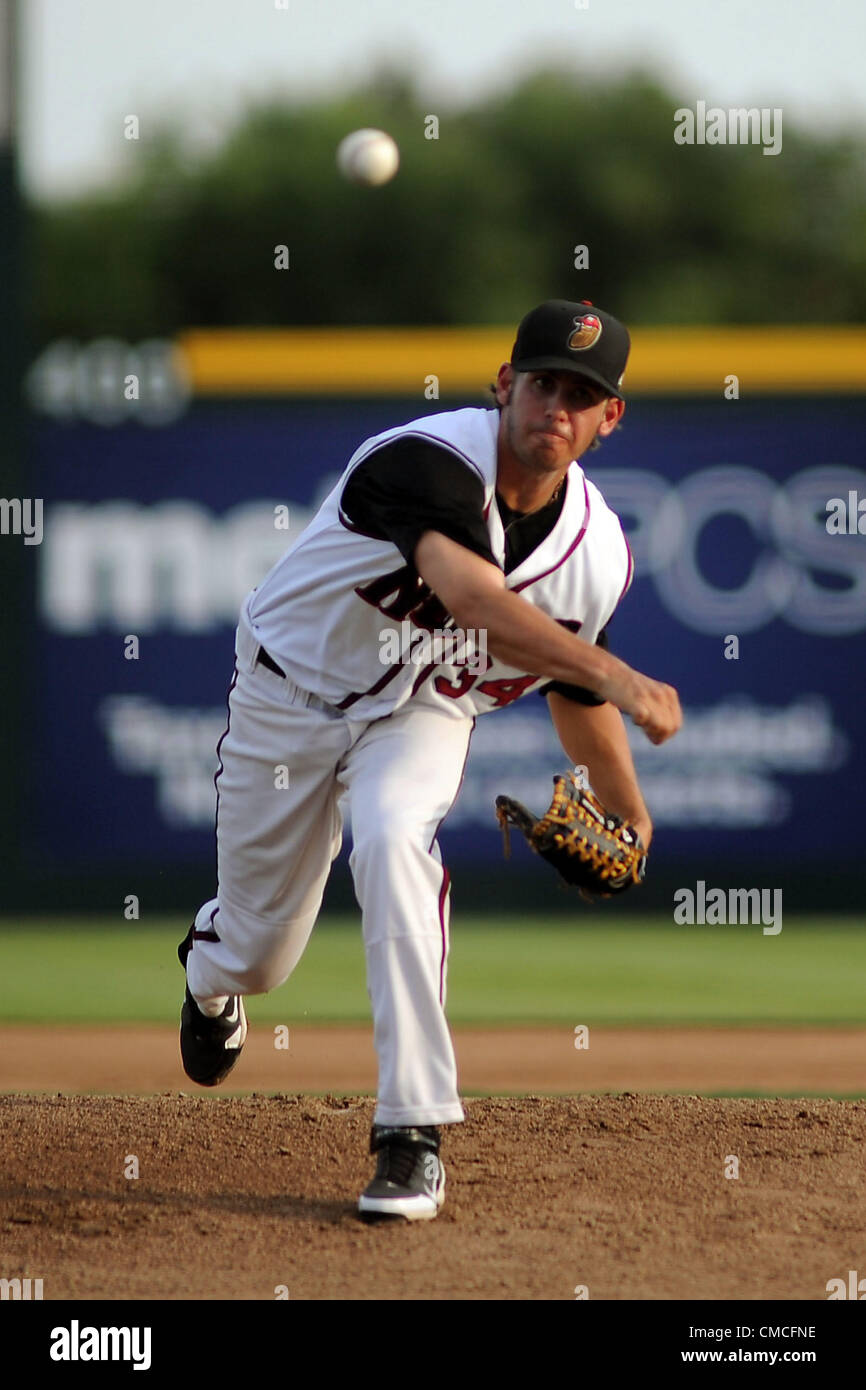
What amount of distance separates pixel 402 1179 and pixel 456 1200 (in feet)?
0.74

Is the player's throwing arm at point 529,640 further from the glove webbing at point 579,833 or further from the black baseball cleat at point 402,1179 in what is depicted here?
the black baseball cleat at point 402,1179

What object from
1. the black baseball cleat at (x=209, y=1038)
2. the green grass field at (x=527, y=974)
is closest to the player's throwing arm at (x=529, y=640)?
the black baseball cleat at (x=209, y=1038)

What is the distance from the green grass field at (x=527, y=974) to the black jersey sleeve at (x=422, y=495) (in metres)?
3.27

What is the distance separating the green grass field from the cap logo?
348cm

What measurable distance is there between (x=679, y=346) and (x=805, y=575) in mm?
1317

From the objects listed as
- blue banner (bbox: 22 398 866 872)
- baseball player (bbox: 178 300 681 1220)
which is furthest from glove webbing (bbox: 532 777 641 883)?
blue banner (bbox: 22 398 866 872)

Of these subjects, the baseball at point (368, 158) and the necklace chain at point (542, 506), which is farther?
the baseball at point (368, 158)

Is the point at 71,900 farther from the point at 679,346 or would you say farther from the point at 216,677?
the point at 679,346

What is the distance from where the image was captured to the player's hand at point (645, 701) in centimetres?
321

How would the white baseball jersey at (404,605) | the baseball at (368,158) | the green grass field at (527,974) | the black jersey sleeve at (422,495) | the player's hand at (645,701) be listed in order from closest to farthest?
the player's hand at (645,701) → the black jersey sleeve at (422,495) → the white baseball jersey at (404,605) → the green grass field at (527,974) → the baseball at (368,158)

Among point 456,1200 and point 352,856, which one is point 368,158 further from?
point 456,1200

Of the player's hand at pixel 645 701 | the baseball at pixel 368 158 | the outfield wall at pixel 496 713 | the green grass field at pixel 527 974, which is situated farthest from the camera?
the outfield wall at pixel 496 713

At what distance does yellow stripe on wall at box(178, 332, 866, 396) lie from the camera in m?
9.00

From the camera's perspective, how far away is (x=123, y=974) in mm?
7512
